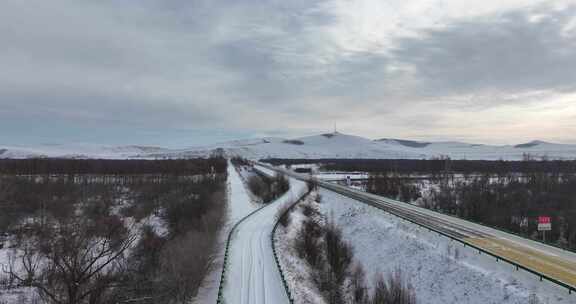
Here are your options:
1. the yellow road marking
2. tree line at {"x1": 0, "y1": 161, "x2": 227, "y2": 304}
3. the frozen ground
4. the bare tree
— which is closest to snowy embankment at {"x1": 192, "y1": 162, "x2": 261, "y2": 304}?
tree line at {"x1": 0, "y1": 161, "x2": 227, "y2": 304}

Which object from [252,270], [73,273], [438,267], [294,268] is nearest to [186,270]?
[252,270]

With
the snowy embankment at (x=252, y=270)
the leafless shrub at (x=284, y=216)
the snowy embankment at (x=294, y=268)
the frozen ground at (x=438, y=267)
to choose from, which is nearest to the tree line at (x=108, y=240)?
the snowy embankment at (x=252, y=270)

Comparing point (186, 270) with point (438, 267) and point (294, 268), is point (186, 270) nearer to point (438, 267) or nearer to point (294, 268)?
point (294, 268)

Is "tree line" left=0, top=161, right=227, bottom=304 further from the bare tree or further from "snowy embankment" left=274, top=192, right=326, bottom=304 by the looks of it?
"snowy embankment" left=274, top=192, right=326, bottom=304

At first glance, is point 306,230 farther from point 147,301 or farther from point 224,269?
point 147,301

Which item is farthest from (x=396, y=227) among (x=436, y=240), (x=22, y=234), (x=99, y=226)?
(x=22, y=234)
